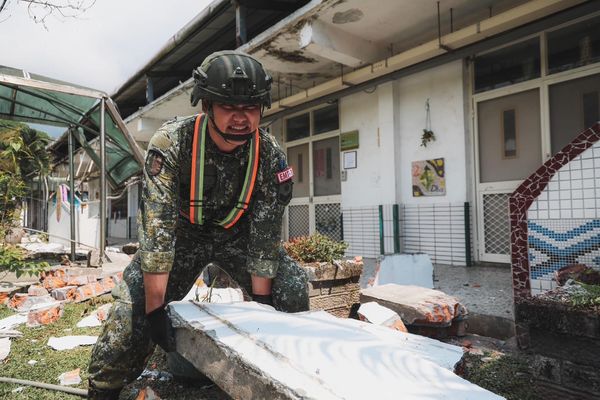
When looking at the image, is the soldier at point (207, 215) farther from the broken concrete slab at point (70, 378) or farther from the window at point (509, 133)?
the window at point (509, 133)

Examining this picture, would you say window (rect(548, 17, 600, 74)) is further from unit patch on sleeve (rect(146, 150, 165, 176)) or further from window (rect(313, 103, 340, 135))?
unit patch on sleeve (rect(146, 150, 165, 176))

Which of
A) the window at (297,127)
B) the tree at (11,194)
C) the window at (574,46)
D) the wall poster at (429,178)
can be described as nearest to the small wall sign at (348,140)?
the window at (297,127)

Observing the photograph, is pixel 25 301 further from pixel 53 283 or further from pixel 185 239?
pixel 185 239

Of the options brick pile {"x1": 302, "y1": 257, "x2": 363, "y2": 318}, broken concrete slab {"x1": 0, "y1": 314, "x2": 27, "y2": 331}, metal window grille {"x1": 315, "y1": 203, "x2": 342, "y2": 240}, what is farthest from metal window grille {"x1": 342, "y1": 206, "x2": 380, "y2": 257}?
broken concrete slab {"x1": 0, "y1": 314, "x2": 27, "y2": 331}

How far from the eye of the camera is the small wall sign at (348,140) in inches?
302

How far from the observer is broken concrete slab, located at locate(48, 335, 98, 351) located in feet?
9.30

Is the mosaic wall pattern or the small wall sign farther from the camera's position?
the small wall sign

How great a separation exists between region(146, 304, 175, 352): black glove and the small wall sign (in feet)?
20.7

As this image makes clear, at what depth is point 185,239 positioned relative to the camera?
2.15 m

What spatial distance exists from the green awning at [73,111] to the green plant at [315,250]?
3.69 metres

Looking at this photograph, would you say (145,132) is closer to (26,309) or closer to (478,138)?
(26,309)

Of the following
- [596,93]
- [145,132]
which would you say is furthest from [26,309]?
[145,132]

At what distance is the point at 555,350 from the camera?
188 cm

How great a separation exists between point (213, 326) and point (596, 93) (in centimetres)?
561
